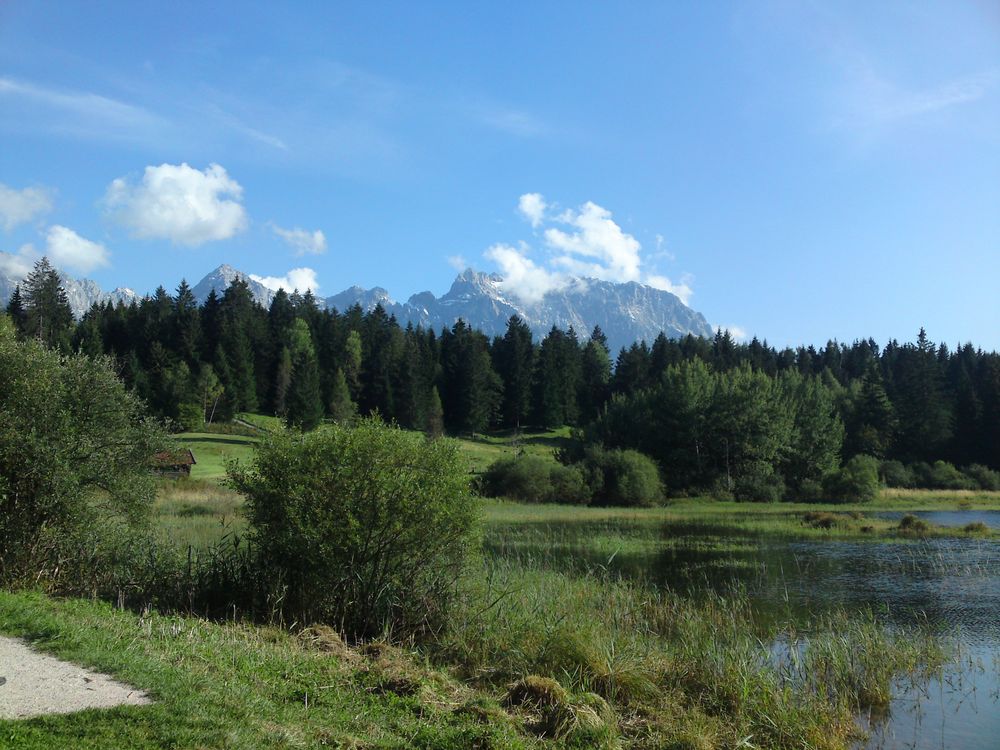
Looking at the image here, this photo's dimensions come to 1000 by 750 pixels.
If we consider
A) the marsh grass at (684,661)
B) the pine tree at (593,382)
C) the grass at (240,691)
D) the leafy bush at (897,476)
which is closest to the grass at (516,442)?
the pine tree at (593,382)

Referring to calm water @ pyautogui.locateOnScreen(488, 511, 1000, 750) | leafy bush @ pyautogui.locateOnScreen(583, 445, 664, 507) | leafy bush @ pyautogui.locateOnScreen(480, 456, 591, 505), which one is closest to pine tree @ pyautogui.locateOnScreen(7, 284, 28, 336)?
leafy bush @ pyautogui.locateOnScreen(480, 456, 591, 505)

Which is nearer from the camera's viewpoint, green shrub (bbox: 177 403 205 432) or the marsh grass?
the marsh grass

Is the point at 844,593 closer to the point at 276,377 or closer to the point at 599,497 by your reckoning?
the point at 599,497

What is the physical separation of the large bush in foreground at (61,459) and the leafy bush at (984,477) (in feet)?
276

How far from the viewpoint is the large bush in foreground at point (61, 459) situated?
51.0ft

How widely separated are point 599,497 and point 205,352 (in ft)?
214

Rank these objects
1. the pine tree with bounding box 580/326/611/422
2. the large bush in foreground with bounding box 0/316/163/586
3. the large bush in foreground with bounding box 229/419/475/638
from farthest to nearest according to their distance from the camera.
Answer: the pine tree with bounding box 580/326/611/422
the large bush in foreground with bounding box 0/316/163/586
the large bush in foreground with bounding box 229/419/475/638

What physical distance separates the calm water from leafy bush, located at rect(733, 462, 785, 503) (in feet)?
111

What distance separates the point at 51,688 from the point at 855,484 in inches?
2735

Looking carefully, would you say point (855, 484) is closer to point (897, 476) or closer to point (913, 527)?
point (897, 476)

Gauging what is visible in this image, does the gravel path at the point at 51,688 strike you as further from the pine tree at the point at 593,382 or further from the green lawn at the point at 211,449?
the pine tree at the point at 593,382

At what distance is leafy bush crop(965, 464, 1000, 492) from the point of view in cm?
7725

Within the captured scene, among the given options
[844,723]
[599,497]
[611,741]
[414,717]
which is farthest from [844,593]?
[599,497]

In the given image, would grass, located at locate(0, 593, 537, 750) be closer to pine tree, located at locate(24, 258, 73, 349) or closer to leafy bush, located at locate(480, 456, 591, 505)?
leafy bush, located at locate(480, 456, 591, 505)
